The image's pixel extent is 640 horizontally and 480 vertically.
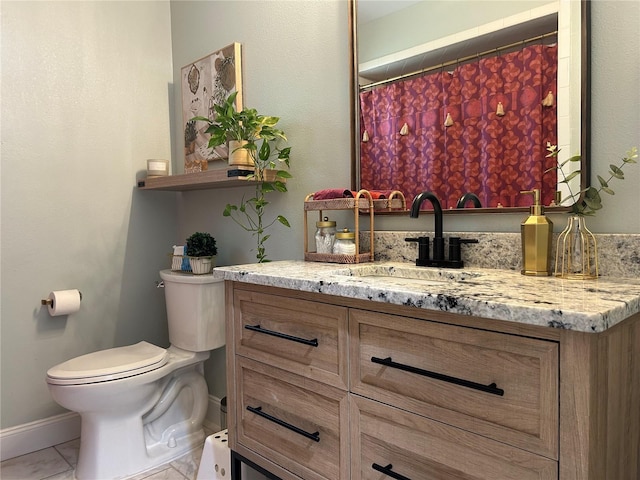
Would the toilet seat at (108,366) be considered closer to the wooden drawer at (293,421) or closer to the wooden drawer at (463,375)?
the wooden drawer at (293,421)

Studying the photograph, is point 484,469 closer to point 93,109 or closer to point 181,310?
point 181,310

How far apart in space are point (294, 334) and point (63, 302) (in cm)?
146

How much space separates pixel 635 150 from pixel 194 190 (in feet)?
6.72

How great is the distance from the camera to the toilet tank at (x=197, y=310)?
213 cm

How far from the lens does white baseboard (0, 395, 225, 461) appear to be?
2.15m

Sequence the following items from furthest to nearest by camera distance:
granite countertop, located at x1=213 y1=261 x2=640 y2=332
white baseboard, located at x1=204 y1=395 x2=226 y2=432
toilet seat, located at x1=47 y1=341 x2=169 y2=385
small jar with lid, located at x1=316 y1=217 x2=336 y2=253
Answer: white baseboard, located at x1=204 y1=395 x2=226 y2=432 < toilet seat, located at x1=47 y1=341 x2=169 y2=385 < small jar with lid, located at x1=316 y1=217 x2=336 y2=253 < granite countertop, located at x1=213 y1=261 x2=640 y2=332

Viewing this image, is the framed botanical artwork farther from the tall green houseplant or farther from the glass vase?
the glass vase

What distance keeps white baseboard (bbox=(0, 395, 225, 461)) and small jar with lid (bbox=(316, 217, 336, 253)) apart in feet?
4.02

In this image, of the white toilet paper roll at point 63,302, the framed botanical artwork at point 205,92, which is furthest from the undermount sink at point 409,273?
the white toilet paper roll at point 63,302

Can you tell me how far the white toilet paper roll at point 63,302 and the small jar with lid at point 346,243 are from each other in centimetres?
141

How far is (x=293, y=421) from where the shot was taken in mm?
1312

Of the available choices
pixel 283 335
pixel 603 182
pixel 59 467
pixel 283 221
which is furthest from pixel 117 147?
pixel 603 182

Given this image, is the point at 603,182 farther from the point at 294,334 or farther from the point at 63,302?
the point at 63,302

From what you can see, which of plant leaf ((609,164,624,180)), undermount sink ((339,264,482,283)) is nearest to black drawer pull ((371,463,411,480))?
undermount sink ((339,264,482,283))
